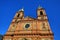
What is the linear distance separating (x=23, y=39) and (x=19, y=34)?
1349 millimetres

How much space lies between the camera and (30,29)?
27484 mm

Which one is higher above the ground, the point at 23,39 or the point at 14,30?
the point at 14,30

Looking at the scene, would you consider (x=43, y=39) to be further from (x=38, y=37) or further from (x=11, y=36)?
(x=11, y=36)

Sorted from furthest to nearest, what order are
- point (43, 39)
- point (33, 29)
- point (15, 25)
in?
1. point (15, 25)
2. point (33, 29)
3. point (43, 39)

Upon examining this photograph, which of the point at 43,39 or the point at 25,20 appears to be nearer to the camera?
the point at 43,39

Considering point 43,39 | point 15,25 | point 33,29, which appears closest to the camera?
point 43,39

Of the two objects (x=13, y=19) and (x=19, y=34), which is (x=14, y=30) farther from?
(x=13, y=19)

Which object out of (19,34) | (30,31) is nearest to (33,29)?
(30,31)

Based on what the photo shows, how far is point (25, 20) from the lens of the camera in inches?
1169

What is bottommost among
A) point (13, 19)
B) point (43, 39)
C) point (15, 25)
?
point (43, 39)

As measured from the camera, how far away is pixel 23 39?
85.2 feet

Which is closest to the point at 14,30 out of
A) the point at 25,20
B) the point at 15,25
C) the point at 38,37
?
the point at 15,25

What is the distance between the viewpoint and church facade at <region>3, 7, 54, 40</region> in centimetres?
2607

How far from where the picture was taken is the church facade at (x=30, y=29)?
26.1 m
